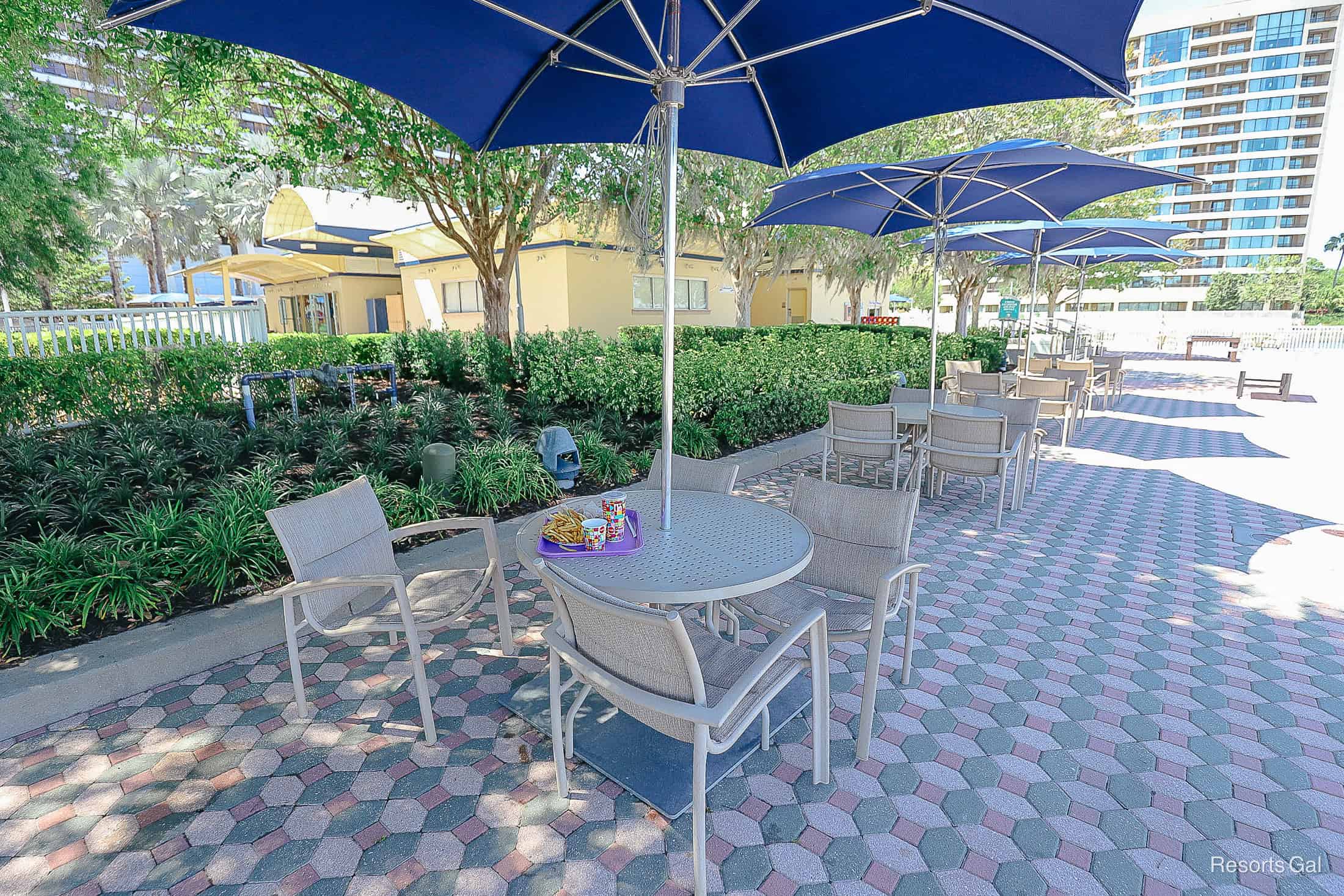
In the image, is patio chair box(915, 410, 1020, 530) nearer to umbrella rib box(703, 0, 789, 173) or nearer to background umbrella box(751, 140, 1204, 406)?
background umbrella box(751, 140, 1204, 406)

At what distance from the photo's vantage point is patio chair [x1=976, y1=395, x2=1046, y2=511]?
19.2 ft

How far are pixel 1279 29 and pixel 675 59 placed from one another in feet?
376

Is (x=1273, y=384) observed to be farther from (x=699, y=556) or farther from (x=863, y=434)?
(x=699, y=556)

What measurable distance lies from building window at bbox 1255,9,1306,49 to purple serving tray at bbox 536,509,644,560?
113210mm

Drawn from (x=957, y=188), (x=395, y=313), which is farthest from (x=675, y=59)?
(x=395, y=313)

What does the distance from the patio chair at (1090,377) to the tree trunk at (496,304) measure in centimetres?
903

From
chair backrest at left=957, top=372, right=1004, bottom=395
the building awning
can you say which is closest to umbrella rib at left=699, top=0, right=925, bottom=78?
chair backrest at left=957, top=372, right=1004, bottom=395

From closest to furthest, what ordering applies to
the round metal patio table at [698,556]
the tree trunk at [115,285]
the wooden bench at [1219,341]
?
the round metal patio table at [698,556] < the wooden bench at [1219,341] < the tree trunk at [115,285]

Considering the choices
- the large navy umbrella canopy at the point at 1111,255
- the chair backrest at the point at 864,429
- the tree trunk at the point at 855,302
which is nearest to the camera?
the chair backrest at the point at 864,429

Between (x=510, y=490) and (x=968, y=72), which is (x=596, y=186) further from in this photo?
(x=968, y=72)

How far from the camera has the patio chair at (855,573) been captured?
2.64 meters

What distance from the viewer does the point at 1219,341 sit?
2500 centimetres

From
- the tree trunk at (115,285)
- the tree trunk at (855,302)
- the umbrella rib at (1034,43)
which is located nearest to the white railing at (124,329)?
the umbrella rib at (1034,43)

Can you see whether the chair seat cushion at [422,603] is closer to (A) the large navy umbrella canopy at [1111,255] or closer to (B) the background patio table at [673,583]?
(B) the background patio table at [673,583]
